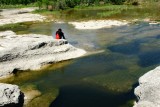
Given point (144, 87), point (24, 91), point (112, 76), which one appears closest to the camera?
point (144, 87)

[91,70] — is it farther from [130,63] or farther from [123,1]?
[123,1]

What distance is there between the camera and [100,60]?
2727 cm

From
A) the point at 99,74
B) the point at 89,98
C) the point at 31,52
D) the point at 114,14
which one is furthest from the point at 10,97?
the point at 114,14

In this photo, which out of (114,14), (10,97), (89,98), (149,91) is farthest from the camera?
(114,14)

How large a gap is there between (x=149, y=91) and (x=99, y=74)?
856cm

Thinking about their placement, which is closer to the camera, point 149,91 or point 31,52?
point 149,91

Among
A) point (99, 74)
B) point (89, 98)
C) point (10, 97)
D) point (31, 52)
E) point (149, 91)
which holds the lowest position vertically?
point (89, 98)

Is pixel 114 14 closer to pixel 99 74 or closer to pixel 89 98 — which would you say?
pixel 99 74

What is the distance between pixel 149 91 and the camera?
15531 millimetres

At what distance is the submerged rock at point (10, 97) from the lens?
17516 millimetres

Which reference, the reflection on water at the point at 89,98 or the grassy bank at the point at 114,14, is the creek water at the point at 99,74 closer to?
the reflection on water at the point at 89,98

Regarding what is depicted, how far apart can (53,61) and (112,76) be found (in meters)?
7.21

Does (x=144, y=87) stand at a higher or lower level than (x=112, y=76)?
higher

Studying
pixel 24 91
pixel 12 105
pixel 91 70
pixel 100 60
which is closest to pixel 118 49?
pixel 100 60
